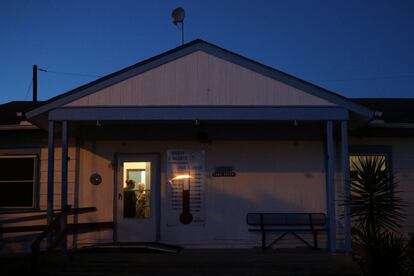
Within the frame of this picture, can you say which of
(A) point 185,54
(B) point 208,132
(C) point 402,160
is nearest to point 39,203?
(B) point 208,132

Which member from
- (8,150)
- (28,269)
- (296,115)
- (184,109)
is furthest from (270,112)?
(8,150)

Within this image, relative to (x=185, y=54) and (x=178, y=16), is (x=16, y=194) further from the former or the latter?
(x=178, y=16)

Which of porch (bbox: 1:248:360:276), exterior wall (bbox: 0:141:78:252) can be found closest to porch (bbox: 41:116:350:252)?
exterior wall (bbox: 0:141:78:252)

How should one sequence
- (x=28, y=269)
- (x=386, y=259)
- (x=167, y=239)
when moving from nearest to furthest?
(x=386, y=259), (x=28, y=269), (x=167, y=239)

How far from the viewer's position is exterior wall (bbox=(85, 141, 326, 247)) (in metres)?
11.4

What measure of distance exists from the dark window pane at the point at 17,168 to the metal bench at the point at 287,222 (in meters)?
4.97

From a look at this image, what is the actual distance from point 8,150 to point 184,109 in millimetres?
4688

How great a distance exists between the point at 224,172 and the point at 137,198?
1.98 m

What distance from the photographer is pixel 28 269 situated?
30.1ft

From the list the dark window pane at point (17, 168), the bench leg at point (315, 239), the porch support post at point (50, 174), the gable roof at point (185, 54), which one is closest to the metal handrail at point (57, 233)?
the porch support post at point (50, 174)

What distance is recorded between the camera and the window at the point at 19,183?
38.9 ft

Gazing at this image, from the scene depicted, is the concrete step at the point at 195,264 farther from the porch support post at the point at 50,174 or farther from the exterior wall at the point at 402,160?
the exterior wall at the point at 402,160

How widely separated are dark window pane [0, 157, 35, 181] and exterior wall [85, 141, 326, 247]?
1222 millimetres

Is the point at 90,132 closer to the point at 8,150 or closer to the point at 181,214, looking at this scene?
the point at 8,150
